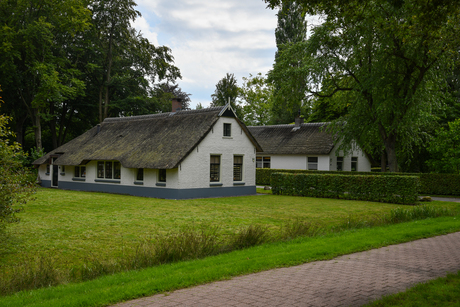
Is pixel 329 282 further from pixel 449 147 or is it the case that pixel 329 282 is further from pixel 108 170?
pixel 449 147

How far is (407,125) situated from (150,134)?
55.0ft

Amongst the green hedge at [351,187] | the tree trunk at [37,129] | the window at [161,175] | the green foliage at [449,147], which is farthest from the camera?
the tree trunk at [37,129]

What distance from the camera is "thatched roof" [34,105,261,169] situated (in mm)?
23641

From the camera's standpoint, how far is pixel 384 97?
25.2 metres

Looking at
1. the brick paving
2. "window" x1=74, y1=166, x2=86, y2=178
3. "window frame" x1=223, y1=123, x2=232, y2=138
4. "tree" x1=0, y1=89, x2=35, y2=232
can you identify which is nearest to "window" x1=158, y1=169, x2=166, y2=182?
"window frame" x1=223, y1=123, x2=232, y2=138

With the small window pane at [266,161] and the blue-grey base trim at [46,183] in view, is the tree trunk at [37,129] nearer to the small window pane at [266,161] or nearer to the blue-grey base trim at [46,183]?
the blue-grey base trim at [46,183]

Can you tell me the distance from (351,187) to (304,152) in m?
13.7

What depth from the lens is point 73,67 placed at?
40625mm

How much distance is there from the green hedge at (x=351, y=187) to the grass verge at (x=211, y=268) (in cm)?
1054

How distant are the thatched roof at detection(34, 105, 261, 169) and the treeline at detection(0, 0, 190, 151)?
7221 mm

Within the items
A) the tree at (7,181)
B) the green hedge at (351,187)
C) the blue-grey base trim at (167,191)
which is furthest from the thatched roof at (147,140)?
the tree at (7,181)

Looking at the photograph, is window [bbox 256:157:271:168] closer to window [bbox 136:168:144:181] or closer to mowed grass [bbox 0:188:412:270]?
window [bbox 136:168:144:181]

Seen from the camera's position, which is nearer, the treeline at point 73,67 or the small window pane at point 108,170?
the small window pane at point 108,170

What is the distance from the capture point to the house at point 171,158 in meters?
23.3
